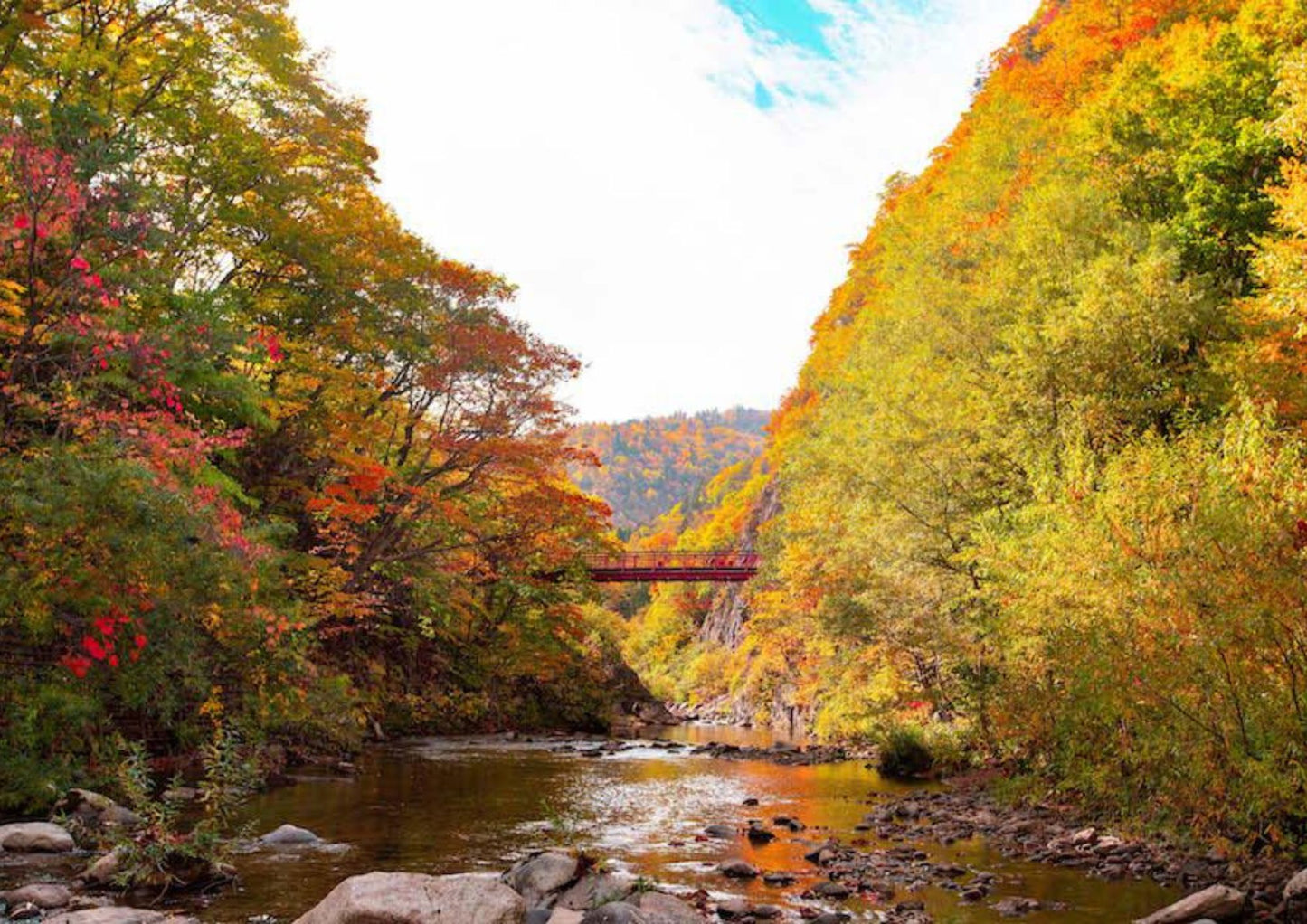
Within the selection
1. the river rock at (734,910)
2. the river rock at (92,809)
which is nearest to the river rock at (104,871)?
the river rock at (92,809)

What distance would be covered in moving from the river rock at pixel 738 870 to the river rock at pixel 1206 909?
427cm

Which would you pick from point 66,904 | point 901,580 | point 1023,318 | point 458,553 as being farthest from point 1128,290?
point 66,904

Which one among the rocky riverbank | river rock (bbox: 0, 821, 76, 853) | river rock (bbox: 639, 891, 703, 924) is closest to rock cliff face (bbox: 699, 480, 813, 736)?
the rocky riverbank

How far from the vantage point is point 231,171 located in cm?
2155

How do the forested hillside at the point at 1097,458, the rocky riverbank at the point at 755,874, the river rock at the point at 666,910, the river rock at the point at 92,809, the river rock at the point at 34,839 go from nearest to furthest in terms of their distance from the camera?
the river rock at the point at 666,910
the rocky riverbank at the point at 755,874
the river rock at the point at 34,839
the forested hillside at the point at 1097,458
the river rock at the point at 92,809

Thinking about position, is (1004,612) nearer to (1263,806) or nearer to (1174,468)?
(1174,468)

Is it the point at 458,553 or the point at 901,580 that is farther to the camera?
the point at 458,553

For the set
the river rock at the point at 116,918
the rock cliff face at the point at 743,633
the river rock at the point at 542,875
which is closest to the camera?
the river rock at the point at 116,918

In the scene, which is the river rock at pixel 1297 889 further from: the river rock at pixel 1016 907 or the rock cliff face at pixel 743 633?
the rock cliff face at pixel 743 633

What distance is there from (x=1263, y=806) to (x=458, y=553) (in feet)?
74.8

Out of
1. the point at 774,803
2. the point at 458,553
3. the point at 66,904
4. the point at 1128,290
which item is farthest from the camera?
the point at 458,553

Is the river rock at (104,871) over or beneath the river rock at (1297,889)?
over

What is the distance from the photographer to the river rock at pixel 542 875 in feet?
29.9

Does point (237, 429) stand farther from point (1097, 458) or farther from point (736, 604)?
point (736, 604)
